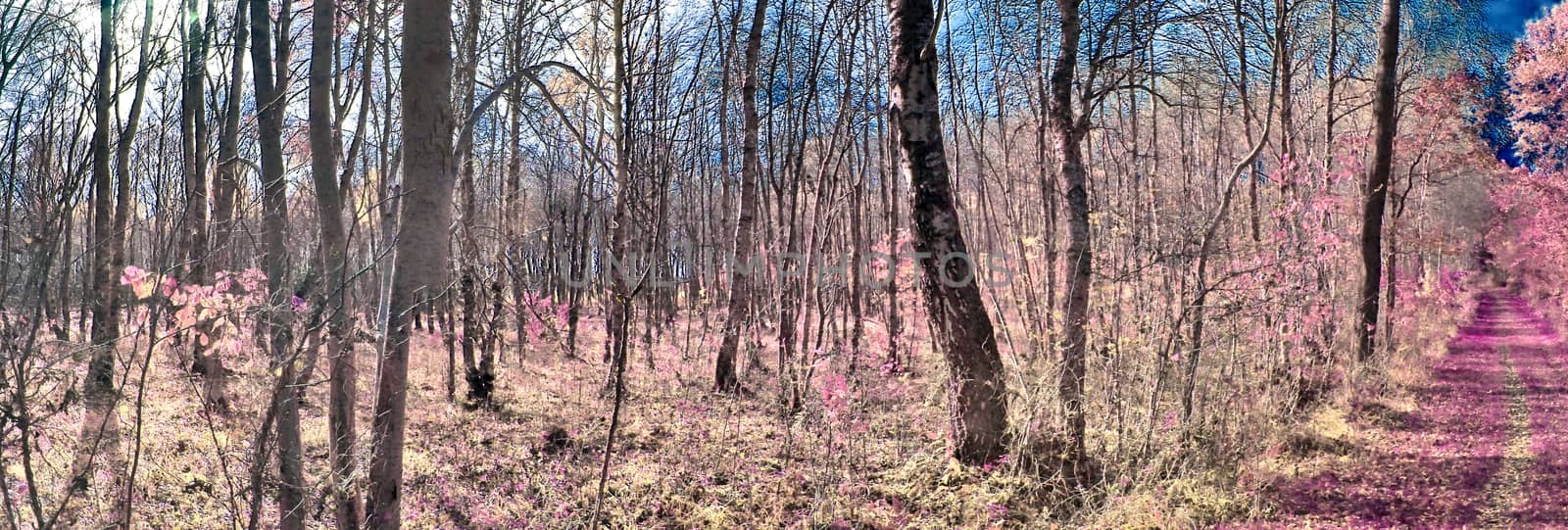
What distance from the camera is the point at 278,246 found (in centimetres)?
374

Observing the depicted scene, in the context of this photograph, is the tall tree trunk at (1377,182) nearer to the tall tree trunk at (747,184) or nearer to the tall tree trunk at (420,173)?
the tall tree trunk at (747,184)

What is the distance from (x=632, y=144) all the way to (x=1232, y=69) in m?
7.20

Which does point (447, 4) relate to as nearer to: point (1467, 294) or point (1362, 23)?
point (1362, 23)

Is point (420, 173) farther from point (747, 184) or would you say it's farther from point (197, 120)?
point (747, 184)

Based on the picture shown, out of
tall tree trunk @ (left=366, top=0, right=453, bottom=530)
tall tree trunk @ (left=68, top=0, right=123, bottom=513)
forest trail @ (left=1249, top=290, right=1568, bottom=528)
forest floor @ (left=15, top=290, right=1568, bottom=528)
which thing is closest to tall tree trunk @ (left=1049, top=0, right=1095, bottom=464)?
forest floor @ (left=15, top=290, right=1568, bottom=528)

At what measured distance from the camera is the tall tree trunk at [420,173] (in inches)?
99.0

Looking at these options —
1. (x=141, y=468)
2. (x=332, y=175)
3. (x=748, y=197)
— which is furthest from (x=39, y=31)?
(x=748, y=197)

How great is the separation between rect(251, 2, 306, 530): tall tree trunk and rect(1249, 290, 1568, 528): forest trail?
510 centimetres

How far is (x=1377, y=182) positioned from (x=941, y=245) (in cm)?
639

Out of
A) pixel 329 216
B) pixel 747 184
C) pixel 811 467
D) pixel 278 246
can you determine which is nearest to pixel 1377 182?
pixel 747 184

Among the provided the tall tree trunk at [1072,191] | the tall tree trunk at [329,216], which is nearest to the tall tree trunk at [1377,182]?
the tall tree trunk at [1072,191]

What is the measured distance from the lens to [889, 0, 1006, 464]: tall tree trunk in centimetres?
463

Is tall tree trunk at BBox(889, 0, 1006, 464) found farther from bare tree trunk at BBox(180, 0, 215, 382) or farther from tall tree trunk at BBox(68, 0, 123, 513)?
tall tree trunk at BBox(68, 0, 123, 513)

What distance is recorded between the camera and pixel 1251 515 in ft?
14.0
